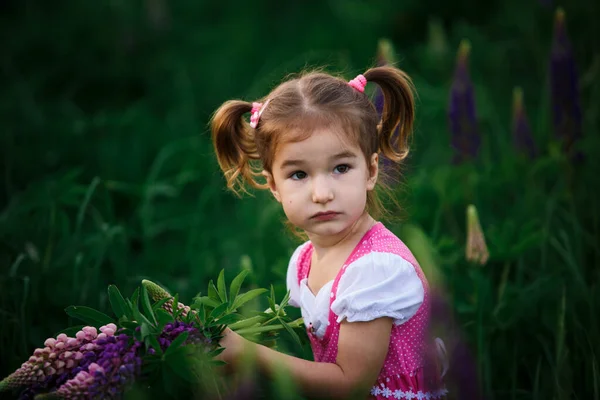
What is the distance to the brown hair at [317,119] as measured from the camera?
5.37 feet

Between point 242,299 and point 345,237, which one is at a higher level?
point 345,237

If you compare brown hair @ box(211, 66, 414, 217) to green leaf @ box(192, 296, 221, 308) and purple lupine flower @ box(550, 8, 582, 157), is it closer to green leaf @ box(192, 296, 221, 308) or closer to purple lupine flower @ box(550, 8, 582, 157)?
green leaf @ box(192, 296, 221, 308)

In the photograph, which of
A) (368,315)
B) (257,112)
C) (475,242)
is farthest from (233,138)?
(475,242)

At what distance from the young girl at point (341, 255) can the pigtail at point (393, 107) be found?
7cm

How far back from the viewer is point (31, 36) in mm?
5121

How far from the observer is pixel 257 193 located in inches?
133

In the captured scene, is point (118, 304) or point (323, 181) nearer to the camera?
point (118, 304)

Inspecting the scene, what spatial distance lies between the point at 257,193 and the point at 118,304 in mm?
1938

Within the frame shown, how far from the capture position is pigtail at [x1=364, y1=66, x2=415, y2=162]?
72.1 inches

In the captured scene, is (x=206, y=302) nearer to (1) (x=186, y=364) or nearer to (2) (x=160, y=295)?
(2) (x=160, y=295)

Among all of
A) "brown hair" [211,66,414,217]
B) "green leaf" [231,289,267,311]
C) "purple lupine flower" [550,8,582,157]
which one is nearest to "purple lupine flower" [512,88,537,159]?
"purple lupine flower" [550,8,582,157]

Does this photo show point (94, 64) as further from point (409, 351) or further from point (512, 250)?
point (409, 351)

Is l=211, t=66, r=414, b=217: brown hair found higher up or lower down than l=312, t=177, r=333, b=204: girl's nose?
higher up

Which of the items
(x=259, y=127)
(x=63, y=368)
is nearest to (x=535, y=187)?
(x=259, y=127)
